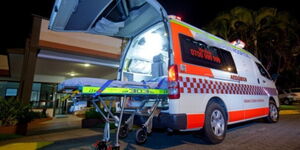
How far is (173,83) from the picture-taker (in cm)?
267

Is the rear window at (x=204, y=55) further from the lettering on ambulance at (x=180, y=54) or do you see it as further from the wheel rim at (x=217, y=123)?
the wheel rim at (x=217, y=123)

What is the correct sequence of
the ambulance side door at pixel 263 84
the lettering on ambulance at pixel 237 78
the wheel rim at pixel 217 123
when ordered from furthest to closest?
1. the ambulance side door at pixel 263 84
2. the lettering on ambulance at pixel 237 78
3. the wheel rim at pixel 217 123

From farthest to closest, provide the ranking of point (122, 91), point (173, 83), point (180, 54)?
point (180, 54), point (173, 83), point (122, 91)

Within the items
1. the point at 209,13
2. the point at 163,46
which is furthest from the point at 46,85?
the point at 209,13

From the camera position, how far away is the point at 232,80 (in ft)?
12.5

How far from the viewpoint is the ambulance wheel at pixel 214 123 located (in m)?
2.99

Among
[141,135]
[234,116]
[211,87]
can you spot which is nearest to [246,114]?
[234,116]

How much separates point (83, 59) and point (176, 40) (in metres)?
5.23

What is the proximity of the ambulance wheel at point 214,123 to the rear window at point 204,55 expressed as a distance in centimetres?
85

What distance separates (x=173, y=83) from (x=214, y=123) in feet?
4.24

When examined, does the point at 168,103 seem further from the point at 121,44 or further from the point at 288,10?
the point at 288,10

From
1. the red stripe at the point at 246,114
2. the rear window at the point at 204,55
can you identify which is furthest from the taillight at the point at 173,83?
the red stripe at the point at 246,114

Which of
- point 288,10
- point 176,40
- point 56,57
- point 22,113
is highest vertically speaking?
point 288,10

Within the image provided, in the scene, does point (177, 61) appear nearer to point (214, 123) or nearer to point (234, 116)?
point (214, 123)
